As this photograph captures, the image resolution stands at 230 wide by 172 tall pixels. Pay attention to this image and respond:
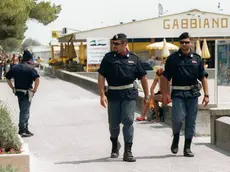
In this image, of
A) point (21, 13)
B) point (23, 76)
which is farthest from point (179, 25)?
point (23, 76)

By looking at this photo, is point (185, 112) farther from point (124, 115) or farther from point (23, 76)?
point (23, 76)

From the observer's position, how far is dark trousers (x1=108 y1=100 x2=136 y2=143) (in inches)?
352

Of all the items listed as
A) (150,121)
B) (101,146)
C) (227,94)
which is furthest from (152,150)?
(227,94)

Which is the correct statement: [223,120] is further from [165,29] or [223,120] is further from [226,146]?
[165,29]

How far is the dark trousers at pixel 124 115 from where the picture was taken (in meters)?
8.95

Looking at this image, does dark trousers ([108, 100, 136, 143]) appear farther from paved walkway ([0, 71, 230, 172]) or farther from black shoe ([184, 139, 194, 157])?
black shoe ([184, 139, 194, 157])

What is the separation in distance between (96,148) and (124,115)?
1636 mm

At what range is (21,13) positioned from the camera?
125ft

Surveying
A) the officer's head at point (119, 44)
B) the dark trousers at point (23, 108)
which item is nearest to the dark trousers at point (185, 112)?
the officer's head at point (119, 44)

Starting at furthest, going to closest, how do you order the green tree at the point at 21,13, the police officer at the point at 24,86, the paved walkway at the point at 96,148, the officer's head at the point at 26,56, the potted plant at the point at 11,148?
the green tree at the point at 21,13 < the officer's head at the point at 26,56 < the police officer at the point at 24,86 < the paved walkway at the point at 96,148 < the potted plant at the point at 11,148

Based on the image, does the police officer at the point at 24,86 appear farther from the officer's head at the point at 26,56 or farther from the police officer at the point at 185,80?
the police officer at the point at 185,80

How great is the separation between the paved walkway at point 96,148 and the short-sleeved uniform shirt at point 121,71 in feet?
3.21

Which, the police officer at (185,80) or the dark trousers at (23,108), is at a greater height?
the police officer at (185,80)

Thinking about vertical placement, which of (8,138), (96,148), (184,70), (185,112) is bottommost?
(96,148)
